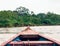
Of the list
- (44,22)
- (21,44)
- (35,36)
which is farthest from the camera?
(44,22)

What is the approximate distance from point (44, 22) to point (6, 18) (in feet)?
17.9

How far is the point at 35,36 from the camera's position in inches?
315

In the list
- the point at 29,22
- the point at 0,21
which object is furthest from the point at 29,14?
the point at 0,21

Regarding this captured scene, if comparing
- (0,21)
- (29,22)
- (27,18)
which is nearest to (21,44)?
(0,21)

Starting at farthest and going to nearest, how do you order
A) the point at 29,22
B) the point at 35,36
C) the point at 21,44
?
1. the point at 29,22
2. the point at 35,36
3. the point at 21,44

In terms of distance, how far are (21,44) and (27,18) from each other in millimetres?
30222

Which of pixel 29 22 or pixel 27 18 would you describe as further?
pixel 27 18

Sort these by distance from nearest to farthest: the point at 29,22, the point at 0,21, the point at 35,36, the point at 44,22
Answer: the point at 35,36 < the point at 0,21 < the point at 29,22 < the point at 44,22

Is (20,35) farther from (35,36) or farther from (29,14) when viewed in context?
(29,14)

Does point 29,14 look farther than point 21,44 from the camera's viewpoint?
Yes

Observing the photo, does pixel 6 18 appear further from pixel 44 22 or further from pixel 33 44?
pixel 33 44

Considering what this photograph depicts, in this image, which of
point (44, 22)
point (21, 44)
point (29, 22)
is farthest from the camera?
point (44, 22)

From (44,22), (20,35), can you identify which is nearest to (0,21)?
(44,22)

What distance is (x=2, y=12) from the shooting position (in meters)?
35.4
